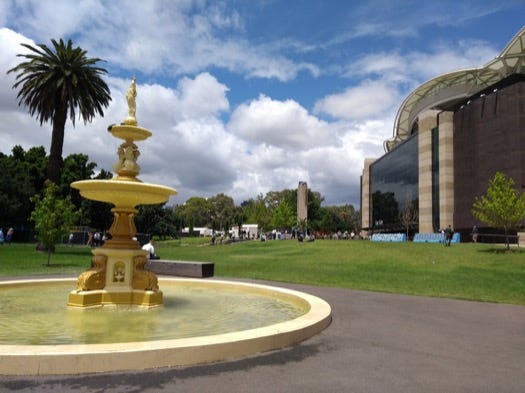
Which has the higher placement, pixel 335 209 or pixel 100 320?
pixel 335 209

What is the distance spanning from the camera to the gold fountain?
29.3 ft

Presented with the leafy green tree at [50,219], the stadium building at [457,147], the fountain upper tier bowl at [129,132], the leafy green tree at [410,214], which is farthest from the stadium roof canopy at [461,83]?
the fountain upper tier bowl at [129,132]

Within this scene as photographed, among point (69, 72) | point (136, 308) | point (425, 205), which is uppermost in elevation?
point (69, 72)

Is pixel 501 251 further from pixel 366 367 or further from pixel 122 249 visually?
pixel 366 367

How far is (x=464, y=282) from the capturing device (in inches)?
665

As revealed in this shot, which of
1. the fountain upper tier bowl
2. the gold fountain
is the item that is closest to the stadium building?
the fountain upper tier bowl

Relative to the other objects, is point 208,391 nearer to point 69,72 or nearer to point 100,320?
point 100,320

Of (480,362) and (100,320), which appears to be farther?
(100,320)

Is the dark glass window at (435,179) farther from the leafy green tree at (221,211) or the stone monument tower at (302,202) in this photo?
the leafy green tree at (221,211)

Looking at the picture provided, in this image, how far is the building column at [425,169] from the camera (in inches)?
2142

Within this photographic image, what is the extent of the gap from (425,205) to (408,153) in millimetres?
10061

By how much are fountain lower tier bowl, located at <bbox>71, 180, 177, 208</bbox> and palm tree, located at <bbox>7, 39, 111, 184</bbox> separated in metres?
26.3

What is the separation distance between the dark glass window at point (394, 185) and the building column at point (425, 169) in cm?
244

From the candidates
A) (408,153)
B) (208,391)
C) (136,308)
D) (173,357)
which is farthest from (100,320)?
(408,153)
